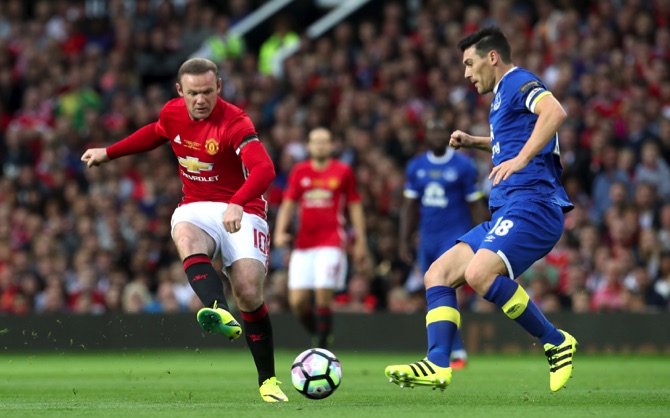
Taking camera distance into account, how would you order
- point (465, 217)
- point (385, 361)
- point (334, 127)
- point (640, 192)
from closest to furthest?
1. point (465, 217)
2. point (385, 361)
3. point (640, 192)
4. point (334, 127)

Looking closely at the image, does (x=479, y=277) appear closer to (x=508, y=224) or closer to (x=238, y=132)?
(x=508, y=224)

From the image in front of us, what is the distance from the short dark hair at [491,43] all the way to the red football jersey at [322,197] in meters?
6.16

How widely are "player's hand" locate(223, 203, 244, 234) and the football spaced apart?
3.21 feet

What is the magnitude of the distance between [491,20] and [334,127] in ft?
9.87

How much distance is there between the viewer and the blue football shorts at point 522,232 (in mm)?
7762

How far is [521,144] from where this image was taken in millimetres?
7910

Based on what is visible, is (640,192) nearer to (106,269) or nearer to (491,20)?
(491,20)

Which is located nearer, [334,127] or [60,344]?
[60,344]

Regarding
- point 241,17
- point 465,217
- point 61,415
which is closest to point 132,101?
point 241,17

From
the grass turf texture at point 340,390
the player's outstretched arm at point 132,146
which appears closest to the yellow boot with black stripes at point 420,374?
the grass turf texture at point 340,390

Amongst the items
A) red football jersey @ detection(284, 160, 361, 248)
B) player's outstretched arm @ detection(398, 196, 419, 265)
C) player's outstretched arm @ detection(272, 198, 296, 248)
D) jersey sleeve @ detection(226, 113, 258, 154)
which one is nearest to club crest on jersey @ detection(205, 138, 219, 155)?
jersey sleeve @ detection(226, 113, 258, 154)

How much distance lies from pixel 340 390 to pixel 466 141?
2217 millimetres

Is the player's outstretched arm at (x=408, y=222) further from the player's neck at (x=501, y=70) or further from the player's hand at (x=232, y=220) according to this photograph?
the player's hand at (x=232, y=220)

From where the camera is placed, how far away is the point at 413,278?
1645 centimetres
